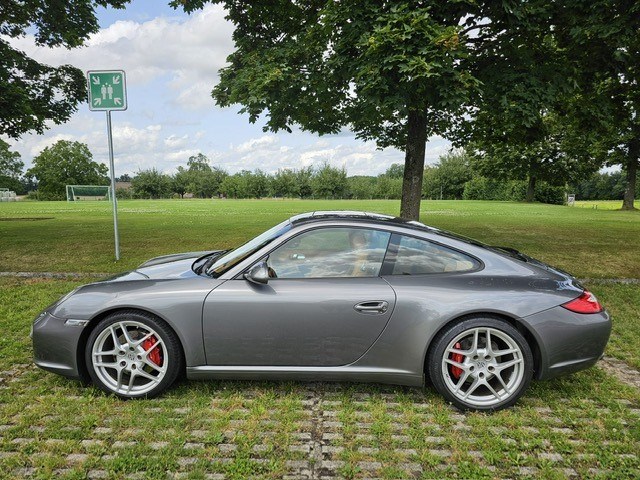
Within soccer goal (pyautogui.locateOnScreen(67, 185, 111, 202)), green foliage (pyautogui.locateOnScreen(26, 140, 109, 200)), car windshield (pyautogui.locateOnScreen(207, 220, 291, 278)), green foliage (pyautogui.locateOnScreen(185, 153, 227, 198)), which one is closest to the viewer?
car windshield (pyautogui.locateOnScreen(207, 220, 291, 278))

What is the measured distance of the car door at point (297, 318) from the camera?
282 centimetres

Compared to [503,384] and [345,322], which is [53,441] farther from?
[503,384]

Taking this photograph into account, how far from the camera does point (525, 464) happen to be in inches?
91.2

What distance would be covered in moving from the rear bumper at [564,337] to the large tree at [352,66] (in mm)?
4164

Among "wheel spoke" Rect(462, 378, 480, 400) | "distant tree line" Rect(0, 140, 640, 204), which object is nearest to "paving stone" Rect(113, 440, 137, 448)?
"wheel spoke" Rect(462, 378, 480, 400)

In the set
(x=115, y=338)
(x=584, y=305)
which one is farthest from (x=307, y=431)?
(x=584, y=305)

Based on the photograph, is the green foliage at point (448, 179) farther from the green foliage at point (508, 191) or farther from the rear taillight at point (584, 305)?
the rear taillight at point (584, 305)

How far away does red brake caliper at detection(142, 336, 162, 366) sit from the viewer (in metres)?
2.96

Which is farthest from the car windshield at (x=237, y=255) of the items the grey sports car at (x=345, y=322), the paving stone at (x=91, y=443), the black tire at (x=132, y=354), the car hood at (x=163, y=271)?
the paving stone at (x=91, y=443)

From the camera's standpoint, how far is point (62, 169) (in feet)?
268

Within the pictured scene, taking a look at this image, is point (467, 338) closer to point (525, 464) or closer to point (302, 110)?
point (525, 464)

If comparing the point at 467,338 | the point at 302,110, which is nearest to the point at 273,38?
the point at 302,110

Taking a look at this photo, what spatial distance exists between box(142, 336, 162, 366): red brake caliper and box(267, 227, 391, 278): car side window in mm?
1013

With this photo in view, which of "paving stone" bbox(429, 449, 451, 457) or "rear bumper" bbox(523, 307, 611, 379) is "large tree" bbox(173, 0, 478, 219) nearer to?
"rear bumper" bbox(523, 307, 611, 379)
